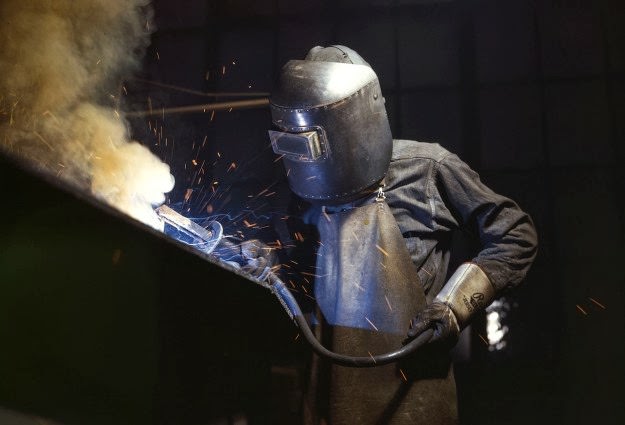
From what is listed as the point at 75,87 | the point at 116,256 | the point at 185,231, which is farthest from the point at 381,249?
the point at 75,87

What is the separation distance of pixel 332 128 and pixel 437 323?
98cm

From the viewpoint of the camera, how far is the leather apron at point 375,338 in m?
2.11

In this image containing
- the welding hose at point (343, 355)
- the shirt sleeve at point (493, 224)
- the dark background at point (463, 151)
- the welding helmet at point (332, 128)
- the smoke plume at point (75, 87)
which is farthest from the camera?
the smoke plume at point (75, 87)

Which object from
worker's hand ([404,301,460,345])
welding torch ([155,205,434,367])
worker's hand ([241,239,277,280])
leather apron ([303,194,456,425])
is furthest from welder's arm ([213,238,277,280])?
worker's hand ([404,301,460,345])

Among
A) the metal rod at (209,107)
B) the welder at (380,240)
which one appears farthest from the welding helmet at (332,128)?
the metal rod at (209,107)

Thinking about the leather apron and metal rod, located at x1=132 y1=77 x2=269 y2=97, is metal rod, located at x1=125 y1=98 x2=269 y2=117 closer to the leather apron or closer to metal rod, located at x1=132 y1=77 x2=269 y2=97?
metal rod, located at x1=132 y1=77 x2=269 y2=97

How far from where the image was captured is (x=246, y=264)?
7.86ft

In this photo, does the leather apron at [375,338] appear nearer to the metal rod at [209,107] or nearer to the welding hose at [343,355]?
the welding hose at [343,355]

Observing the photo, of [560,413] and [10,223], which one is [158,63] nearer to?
[10,223]

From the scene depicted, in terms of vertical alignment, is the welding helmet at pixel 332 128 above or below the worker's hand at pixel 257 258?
above

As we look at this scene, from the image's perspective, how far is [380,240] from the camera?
2.18 m

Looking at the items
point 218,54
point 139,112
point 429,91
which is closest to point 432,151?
point 429,91

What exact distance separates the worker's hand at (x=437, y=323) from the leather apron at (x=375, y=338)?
0.11 m

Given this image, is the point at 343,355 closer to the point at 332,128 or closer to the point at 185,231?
the point at 185,231
